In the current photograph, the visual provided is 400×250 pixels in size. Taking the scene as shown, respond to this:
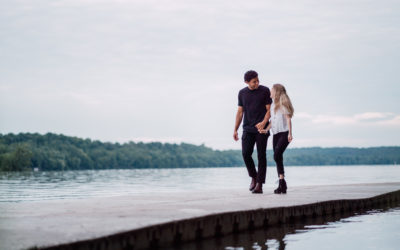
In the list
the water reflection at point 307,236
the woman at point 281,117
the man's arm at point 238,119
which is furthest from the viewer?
the man's arm at point 238,119

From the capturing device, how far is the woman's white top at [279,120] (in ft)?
36.2

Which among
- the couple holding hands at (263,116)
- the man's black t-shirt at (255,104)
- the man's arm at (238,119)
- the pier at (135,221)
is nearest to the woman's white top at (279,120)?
the couple holding hands at (263,116)

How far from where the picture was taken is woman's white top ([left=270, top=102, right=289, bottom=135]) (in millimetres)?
11023

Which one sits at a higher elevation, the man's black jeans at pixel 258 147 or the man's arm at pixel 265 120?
the man's arm at pixel 265 120

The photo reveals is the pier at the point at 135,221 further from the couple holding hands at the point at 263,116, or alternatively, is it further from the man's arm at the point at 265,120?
the man's arm at the point at 265,120

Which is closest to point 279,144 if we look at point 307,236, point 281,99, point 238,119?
point 281,99

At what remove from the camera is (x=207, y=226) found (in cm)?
680

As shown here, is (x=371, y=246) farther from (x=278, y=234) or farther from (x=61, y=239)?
(x=61, y=239)

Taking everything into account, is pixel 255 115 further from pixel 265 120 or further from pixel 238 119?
pixel 238 119

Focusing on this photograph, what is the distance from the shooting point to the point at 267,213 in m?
8.00

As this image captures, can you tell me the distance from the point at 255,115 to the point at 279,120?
502 mm

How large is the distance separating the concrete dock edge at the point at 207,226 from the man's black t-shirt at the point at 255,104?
2354 millimetres

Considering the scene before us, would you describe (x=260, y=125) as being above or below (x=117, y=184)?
above

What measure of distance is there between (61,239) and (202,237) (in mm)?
2197
